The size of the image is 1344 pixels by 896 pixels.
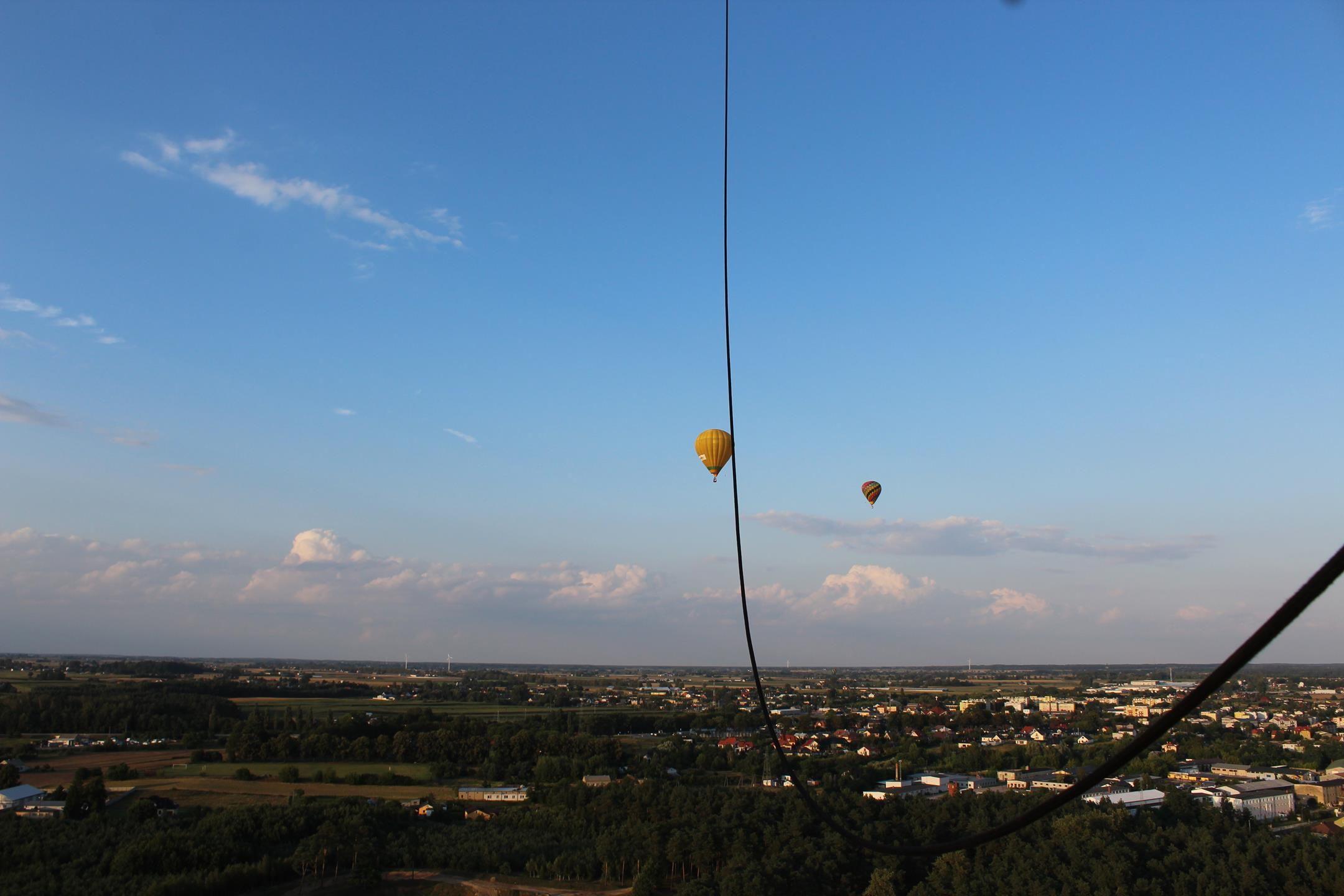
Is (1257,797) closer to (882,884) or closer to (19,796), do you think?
(882,884)

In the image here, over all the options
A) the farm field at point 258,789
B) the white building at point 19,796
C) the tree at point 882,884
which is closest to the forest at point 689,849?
the tree at point 882,884

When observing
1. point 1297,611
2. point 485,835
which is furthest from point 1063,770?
point 1297,611

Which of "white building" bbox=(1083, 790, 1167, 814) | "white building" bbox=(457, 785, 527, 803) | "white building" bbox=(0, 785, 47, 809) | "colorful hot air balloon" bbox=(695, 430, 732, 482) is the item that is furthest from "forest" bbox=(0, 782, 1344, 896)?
"colorful hot air balloon" bbox=(695, 430, 732, 482)

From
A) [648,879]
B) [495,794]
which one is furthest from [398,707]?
[648,879]

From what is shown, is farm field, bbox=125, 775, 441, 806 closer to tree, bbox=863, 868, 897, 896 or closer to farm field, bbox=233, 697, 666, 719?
tree, bbox=863, 868, 897, 896

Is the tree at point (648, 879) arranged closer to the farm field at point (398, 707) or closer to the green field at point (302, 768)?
the green field at point (302, 768)

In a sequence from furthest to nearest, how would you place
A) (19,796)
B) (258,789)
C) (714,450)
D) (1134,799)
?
1. (258,789)
2. (19,796)
3. (1134,799)
4. (714,450)

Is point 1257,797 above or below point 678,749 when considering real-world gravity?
above
